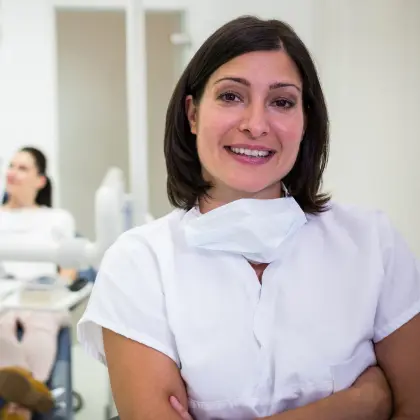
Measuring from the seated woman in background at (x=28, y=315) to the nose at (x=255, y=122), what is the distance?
669 mm

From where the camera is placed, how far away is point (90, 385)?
2074mm

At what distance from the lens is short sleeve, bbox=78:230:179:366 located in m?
0.84

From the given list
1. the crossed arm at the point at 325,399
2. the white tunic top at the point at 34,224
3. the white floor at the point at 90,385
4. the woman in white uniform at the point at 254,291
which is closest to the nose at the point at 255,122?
the woman in white uniform at the point at 254,291

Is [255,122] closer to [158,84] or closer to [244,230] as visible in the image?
[244,230]

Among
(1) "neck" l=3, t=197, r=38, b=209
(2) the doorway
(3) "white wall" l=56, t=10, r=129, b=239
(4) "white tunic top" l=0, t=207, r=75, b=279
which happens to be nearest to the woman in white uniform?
(4) "white tunic top" l=0, t=207, r=75, b=279

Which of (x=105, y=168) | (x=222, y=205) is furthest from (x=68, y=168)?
(x=222, y=205)

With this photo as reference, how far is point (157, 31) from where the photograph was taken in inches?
92.9

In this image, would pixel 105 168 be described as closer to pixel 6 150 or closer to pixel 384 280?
pixel 6 150

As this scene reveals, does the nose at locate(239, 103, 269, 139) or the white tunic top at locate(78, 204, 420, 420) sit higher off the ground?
the nose at locate(239, 103, 269, 139)

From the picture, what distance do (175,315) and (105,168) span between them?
68.8 inches

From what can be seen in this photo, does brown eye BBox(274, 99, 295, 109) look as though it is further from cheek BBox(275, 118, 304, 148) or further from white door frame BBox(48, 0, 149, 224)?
white door frame BBox(48, 0, 149, 224)

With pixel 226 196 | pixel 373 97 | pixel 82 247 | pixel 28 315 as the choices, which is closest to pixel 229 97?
Answer: pixel 226 196

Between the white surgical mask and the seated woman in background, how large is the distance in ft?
1.81

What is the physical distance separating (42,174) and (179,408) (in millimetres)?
1544
